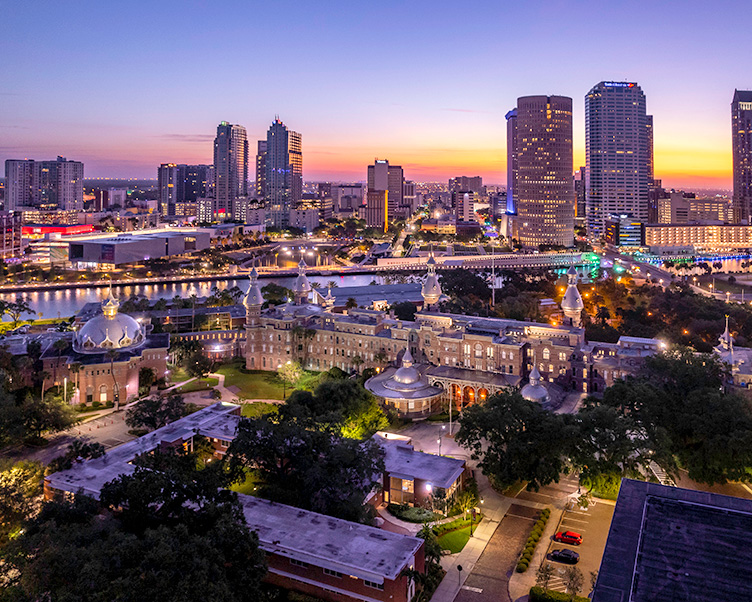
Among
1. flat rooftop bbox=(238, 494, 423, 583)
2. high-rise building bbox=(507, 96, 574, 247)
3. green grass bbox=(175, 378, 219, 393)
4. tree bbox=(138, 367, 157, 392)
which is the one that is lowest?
flat rooftop bbox=(238, 494, 423, 583)

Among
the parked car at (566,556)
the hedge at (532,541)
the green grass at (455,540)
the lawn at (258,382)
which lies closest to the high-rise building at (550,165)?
the lawn at (258,382)

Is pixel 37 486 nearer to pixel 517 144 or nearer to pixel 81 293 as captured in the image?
pixel 81 293

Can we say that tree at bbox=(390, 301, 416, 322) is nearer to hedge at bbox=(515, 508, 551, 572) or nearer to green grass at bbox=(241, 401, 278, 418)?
green grass at bbox=(241, 401, 278, 418)

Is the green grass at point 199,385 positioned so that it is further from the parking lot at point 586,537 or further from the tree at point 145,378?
the parking lot at point 586,537

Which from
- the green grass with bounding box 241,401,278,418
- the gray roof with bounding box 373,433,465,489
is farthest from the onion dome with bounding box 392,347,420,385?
the gray roof with bounding box 373,433,465,489

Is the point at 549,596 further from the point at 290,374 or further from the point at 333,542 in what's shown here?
the point at 290,374

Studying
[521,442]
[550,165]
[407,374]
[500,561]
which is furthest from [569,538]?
[550,165]

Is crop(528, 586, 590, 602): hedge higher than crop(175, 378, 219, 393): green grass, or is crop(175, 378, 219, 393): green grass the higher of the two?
crop(175, 378, 219, 393): green grass
